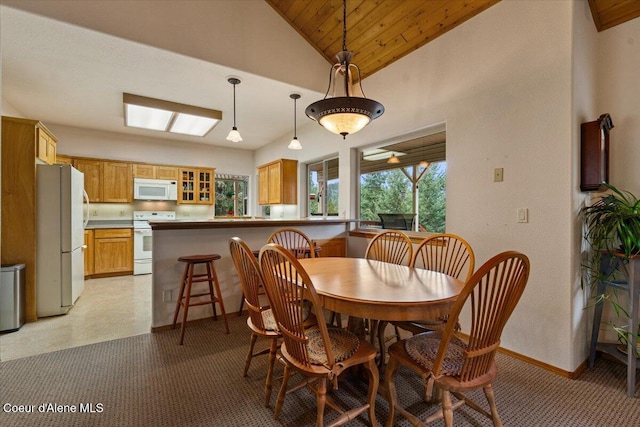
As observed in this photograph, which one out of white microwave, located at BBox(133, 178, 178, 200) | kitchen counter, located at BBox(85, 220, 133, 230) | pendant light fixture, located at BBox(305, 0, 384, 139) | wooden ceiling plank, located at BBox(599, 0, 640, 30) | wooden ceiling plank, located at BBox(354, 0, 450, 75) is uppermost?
wooden ceiling plank, located at BBox(354, 0, 450, 75)

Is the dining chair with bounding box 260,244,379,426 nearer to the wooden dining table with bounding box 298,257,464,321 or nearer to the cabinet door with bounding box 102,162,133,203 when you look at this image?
the wooden dining table with bounding box 298,257,464,321

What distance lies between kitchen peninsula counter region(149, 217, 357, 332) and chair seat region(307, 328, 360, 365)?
1.57m

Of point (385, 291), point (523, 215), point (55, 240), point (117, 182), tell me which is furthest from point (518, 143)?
point (117, 182)

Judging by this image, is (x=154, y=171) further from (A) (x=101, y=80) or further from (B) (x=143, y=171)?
(A) (x=101, y=80)

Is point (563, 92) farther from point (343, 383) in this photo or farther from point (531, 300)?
point (343, 383)

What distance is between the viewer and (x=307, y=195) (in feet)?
18.2

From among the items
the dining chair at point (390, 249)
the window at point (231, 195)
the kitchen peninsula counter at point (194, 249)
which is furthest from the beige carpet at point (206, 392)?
the window at point (231, 195)

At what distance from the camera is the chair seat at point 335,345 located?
140 cm

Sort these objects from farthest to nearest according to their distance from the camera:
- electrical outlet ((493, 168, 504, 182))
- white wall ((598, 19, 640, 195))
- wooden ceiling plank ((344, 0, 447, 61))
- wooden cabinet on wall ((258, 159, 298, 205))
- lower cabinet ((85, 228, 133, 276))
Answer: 1. wooden cabinet on wall ((258, 159, 298, 205))
2. lower cabinet ((85, 228, 133, 276))
3. wooden ceiling plank ((344, 0, 447, 61))
4. electrical outlet ((493, 168, 504, 182))
5. white wall ((598, 19, 640, 195))

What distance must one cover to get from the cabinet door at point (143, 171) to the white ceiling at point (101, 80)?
0.81m

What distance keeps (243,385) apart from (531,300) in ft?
7.43

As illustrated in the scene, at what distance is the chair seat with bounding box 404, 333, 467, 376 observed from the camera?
1.34m

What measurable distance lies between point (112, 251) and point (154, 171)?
169cm

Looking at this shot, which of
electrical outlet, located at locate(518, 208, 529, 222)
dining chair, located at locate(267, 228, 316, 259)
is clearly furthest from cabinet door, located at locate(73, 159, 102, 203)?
electrical outlet, located at locate(518, 208, 529, 222)
